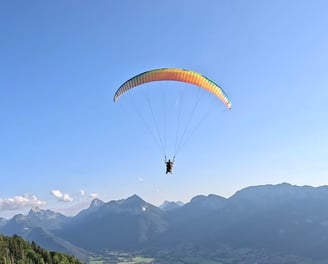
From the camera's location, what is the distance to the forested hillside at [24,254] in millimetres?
98550

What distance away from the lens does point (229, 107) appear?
4247 cm

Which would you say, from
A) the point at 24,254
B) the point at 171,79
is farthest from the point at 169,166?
the point at 24,254

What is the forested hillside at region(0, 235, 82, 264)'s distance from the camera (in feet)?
323

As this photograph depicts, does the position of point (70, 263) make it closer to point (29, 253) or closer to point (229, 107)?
point (29, 253)

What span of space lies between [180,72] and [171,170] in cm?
978

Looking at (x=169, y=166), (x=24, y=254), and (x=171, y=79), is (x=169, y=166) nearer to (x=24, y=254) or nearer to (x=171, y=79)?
(x=171, y=79)

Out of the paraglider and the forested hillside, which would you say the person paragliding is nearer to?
the paraglider

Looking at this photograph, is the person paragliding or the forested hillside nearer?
the person paragliding

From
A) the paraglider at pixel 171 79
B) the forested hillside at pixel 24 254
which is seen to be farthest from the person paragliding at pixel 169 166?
the forested hillside at pixel 24 254

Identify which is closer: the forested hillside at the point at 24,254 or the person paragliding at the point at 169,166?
the person paragliding at the point at 169,166

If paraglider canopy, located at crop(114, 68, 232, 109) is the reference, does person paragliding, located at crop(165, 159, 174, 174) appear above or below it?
below

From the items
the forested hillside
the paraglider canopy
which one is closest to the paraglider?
the paraglider canopy

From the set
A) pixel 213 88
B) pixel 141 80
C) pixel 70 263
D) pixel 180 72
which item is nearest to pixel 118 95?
pixel 141 80

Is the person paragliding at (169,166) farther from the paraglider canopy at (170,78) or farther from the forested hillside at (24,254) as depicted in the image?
the forested hillside at (24,254)
